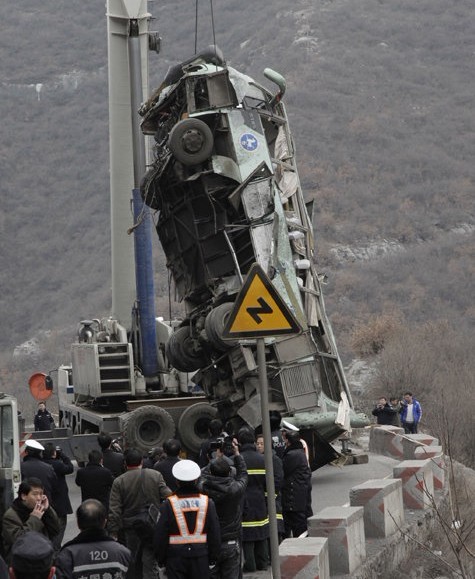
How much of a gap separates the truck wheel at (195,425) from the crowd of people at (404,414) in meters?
6.80

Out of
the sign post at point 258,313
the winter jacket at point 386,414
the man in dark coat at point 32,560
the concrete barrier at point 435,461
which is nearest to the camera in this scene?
the man in dark coat at point 32,560

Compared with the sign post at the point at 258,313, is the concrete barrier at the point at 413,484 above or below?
below

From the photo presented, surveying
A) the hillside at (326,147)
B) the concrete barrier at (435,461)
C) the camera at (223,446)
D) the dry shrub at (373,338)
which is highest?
the hillside at (326,147)

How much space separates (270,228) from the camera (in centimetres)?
1959

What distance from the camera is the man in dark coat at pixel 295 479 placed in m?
14.3

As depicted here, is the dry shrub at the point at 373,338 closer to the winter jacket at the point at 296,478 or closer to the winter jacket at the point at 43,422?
the winter jacket at the point at 43,422

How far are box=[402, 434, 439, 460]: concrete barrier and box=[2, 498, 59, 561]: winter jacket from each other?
39.2 feet

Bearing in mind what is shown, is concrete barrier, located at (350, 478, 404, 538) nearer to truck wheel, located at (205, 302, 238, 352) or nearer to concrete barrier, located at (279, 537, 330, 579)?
concrete barrier, located at (279, 537, 330, 579)

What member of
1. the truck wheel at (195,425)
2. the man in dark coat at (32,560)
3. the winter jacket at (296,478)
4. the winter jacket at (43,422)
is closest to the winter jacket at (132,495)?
the winter jacket at (296,478)

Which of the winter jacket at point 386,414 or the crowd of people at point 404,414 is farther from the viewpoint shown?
the winter jacket at point 386,414

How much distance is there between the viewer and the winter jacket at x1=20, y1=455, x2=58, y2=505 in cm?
1308

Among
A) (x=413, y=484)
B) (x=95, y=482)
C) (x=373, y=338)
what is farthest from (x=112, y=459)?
(x=373, y=338)

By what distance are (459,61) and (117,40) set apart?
69.1 meters

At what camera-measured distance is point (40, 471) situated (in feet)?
43.2
